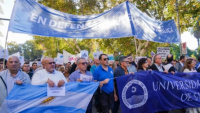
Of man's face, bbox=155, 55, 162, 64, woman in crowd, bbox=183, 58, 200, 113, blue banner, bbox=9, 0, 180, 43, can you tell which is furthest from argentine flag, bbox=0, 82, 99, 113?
woman in crowd, bbox=183, 58, 200, 113

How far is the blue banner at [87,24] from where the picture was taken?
5.10 meters

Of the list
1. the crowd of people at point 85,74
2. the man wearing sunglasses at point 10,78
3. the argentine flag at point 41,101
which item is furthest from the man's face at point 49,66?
the man wearing sunglasses at point 10,78

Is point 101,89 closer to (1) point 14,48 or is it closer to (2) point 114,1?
(2) point 114,1

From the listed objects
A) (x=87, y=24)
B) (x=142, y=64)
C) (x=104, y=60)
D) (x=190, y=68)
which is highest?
(x=87, y=24)

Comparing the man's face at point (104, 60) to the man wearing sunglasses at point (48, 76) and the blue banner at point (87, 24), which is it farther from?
the man wearing sunglasses at point (48, 76)

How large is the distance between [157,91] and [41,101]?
296cm

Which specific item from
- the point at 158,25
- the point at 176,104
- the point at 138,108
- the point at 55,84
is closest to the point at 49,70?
the point at 55,84

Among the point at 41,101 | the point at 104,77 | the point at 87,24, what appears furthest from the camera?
the point at 87,24

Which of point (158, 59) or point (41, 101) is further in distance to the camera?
point (158, 59)

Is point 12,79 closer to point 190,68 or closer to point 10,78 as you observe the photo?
point 10,78

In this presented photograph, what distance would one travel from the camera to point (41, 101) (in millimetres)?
4461

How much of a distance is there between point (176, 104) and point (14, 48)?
99.1 meters

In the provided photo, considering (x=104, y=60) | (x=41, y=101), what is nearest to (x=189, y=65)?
(x=104, y=60)

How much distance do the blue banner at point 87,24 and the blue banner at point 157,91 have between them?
1306mm
